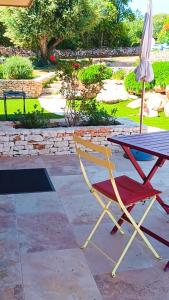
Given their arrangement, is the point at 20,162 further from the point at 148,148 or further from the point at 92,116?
the point at 148,148

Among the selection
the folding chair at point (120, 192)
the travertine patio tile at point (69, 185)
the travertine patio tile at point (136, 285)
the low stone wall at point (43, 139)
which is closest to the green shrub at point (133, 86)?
the low stone wall at point (43, 139)

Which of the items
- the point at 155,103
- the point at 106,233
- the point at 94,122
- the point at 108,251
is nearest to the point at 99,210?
the point at 106,233

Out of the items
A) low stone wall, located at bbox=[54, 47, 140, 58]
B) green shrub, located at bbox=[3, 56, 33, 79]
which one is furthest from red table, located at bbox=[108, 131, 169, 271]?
low stone wall, located at bbox=[54, 47, 140, 58]

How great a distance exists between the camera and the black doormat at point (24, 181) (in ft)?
15.8

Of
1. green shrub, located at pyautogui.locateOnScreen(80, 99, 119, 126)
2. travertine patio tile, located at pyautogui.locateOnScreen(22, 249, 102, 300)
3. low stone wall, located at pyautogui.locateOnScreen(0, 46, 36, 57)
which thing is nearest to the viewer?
travertine patio tile, located at pyautogui.locateOnScreen(22, 249, 102, 300)

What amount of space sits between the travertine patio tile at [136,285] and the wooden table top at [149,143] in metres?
1.01

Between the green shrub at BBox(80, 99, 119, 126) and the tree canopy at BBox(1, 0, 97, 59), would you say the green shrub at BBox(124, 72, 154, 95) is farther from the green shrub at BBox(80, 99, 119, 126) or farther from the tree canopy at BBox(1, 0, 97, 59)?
the tree canopy at BBox(1, 0, 97, 59)

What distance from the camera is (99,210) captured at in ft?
14.0

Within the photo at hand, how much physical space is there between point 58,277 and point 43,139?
3792 millimetres

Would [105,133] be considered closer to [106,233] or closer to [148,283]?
[106,233]

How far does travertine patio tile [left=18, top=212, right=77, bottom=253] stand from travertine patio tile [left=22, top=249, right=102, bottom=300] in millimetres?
126

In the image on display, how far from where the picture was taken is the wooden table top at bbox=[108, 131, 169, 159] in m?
3.26

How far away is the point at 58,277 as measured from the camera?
2918 mm

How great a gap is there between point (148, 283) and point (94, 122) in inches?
175
